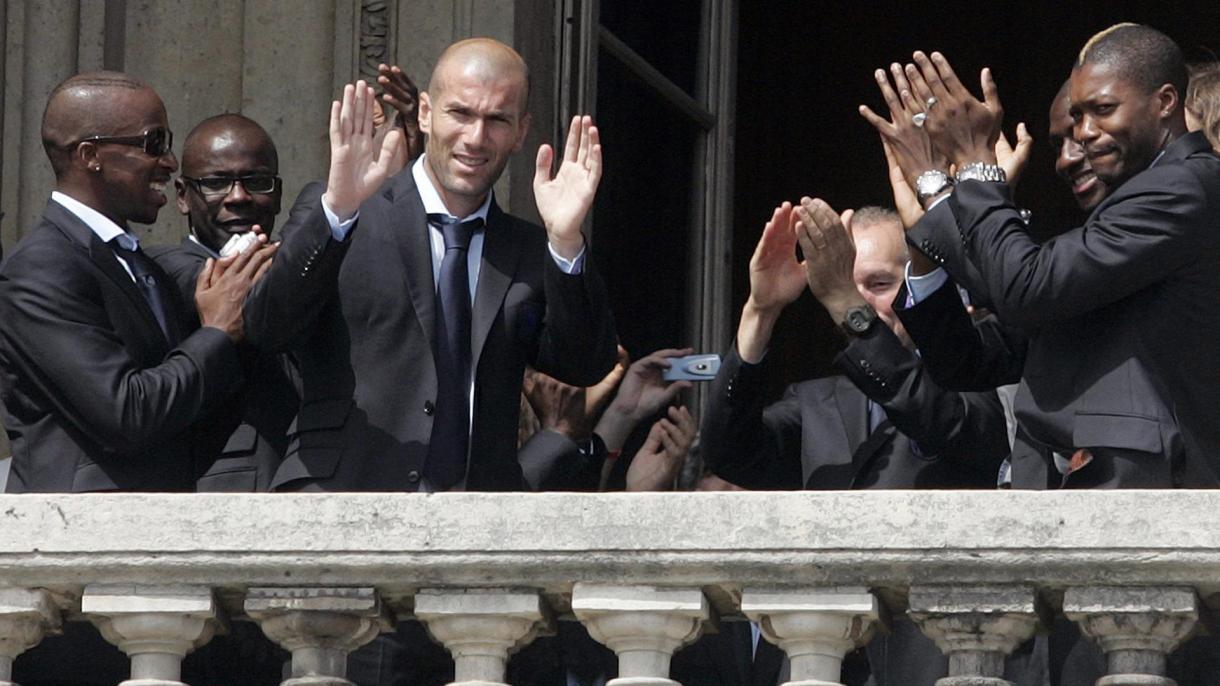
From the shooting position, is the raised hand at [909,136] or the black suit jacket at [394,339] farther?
the raised hand at [909,136]

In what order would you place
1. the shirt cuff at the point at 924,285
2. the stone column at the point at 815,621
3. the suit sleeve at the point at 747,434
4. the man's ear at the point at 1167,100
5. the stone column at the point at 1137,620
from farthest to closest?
1. the suit sleeve at the point at 747,434
2. the shirt cuff at the point at 924,285
3. the man's ear at the point at 1167,100
4. the stone column at the point at 815,621
5. the stone column at the point at 1137,620

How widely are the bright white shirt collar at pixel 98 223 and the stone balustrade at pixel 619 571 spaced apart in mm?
1120

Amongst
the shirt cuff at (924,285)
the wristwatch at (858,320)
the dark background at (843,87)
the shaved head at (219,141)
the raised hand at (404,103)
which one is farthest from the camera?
the dark background at (843,87)

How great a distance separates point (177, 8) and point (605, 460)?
1.77 metres

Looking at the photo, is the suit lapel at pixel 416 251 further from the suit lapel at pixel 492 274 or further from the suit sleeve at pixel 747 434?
the suit sleeve at pixel 747 434

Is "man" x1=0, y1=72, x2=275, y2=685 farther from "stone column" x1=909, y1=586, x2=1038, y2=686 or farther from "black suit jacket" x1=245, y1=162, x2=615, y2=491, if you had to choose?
"stone column" x1=909, y1=586, x2=1038, y2=686

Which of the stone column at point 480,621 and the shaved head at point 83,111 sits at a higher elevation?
the shaved head at point 83,111

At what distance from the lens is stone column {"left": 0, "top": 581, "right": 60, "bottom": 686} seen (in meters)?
4.68

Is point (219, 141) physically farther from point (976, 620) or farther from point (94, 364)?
point (976, 620)

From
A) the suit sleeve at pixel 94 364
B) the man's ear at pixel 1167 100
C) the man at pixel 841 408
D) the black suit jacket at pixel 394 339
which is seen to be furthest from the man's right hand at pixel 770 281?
the suit sleeve at pixel 94 364

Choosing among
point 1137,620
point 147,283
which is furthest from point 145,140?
point 1137,620

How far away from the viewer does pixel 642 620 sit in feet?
15.0

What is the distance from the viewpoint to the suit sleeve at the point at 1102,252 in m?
5.04

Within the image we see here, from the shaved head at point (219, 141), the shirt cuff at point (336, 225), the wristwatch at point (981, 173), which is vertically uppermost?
the shaved head at point (219, 141)
